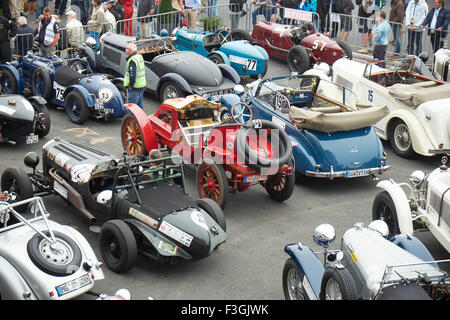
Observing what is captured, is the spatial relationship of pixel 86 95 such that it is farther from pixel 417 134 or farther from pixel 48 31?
pixel 417 134

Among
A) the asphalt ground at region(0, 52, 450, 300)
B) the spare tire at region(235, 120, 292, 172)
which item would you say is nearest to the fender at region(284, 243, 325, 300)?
the asphalt ground at region(0, 52, 450, 300)

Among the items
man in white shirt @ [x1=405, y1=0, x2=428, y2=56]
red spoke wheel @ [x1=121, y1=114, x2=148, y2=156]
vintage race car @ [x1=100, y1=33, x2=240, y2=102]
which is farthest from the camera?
man in white shirt @ [x1=405, y1=0, x2=428, y2=56]

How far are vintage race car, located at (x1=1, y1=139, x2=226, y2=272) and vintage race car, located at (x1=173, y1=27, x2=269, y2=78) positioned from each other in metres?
7.11

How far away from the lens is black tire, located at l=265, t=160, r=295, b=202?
409 inches

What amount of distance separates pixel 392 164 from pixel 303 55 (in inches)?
207

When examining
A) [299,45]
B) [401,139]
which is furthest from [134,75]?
[299,45]

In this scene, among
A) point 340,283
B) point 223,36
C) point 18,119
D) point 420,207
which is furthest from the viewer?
point 223,36

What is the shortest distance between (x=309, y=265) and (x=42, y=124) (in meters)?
7.10

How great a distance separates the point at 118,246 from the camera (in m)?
8.29

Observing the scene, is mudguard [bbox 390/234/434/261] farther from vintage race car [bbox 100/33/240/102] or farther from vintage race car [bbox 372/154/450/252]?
vintage race car [bbox 100/33/240/102]

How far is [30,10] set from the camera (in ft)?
72.2

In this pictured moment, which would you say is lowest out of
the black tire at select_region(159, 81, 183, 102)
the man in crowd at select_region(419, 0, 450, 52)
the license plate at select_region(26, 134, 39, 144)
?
the license plate at select_region(26, 134, 39, 144)
